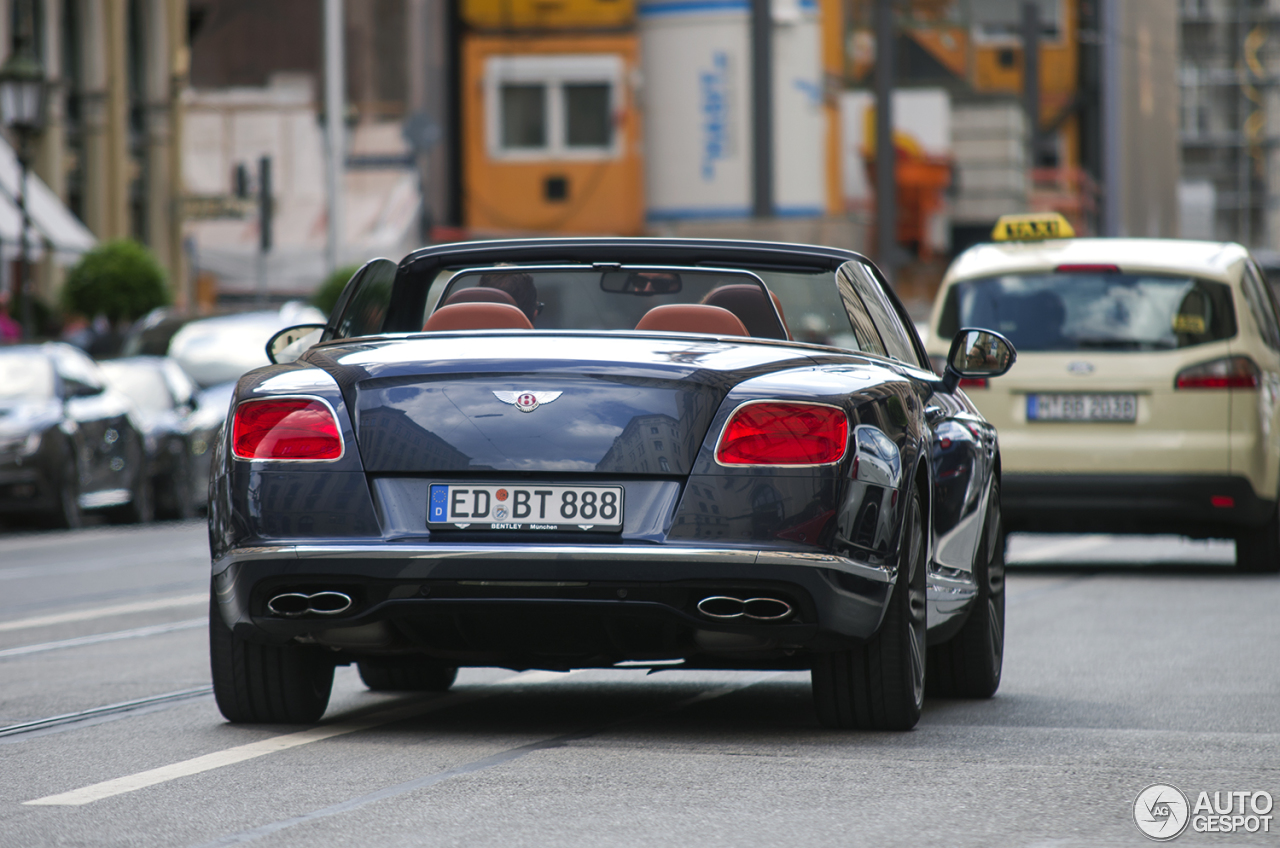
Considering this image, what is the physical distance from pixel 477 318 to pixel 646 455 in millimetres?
1065

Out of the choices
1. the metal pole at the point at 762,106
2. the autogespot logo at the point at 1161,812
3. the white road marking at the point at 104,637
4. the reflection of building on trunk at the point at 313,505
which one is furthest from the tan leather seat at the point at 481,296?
the metal pole at the point at 762,106

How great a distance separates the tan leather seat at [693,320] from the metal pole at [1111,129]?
253ft

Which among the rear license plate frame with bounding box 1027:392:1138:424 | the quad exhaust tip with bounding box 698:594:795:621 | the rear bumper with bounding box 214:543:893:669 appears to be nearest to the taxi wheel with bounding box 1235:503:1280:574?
the rear license plate frame with bounding box 1027:392:1138:424

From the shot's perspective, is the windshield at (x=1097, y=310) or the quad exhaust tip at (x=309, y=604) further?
the windshield at (x=1097, y=310)

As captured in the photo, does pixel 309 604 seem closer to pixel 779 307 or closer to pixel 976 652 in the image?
pixel 779 307

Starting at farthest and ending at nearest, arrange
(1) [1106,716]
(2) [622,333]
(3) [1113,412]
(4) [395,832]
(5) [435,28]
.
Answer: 1. (5) [435,28]
2. (3) [1113,412]
3. (1) [1106,716]
4. (2) [622,333]
5. (4) [395,832]

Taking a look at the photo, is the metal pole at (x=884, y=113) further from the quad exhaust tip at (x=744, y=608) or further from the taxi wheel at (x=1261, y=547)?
the quad exhaust tip at (x=744, y=608)

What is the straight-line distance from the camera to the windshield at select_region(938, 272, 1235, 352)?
45.9ft

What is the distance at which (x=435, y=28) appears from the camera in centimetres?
5338

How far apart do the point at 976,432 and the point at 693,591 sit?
2.07m

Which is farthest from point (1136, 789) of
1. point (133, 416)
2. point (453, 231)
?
point (453, 231)

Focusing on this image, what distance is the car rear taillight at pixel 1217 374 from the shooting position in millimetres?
13898

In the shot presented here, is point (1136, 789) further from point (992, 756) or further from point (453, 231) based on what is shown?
point (453, 231)

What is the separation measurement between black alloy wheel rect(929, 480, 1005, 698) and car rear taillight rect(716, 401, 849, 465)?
170 cm
